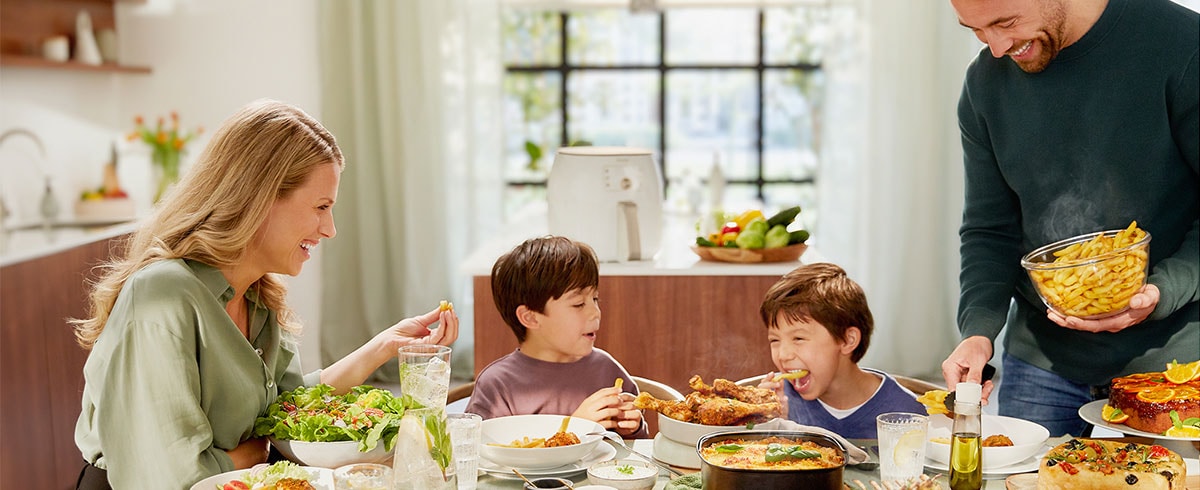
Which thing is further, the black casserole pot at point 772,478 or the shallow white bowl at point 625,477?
the shallow white bowl at point 625,477

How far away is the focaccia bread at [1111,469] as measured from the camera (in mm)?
1425

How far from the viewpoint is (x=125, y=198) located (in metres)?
4.30

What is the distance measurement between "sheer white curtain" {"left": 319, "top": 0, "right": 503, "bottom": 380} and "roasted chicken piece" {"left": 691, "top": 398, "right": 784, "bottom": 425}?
350 cm

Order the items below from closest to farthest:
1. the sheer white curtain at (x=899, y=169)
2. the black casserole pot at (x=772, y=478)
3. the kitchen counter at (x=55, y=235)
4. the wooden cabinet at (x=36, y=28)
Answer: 1. the black casserole pot at (x=772, y=478)
2. the kitchen counter at (x=55, y=235)
3. the wooden cabinet at (x=36, y=28)
4. the sheer white curtain at (x=899, y=169)

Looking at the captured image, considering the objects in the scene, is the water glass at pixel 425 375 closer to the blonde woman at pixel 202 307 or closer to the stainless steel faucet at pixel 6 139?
the blonde woman at pixel 202 307

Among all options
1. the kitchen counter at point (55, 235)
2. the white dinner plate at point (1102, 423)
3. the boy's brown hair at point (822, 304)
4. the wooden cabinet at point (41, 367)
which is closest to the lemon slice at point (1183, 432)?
the white dinner plate at point (1102, 423)

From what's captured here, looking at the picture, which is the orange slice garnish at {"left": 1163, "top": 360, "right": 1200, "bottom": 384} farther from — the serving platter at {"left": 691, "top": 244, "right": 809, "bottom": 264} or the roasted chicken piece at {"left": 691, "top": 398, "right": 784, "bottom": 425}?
the serving platter at {"left": 691, "top": 244, "right": 809, "bottom": 264}

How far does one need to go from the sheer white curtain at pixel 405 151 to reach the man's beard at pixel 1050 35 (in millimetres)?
3297

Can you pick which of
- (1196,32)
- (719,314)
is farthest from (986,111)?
(719,314)

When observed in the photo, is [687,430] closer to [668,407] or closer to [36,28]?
[668,407]

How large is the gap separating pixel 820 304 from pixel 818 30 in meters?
3.43

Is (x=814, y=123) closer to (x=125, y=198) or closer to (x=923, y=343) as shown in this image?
(x=923, y=343)

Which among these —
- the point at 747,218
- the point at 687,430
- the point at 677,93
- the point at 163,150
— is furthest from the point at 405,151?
the point at 687,430

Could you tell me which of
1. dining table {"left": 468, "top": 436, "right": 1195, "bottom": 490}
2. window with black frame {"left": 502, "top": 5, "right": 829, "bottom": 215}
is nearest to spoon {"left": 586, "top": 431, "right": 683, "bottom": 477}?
dining table {"left": 468, "top": 436, "right": 1195, "bottom": 490}
